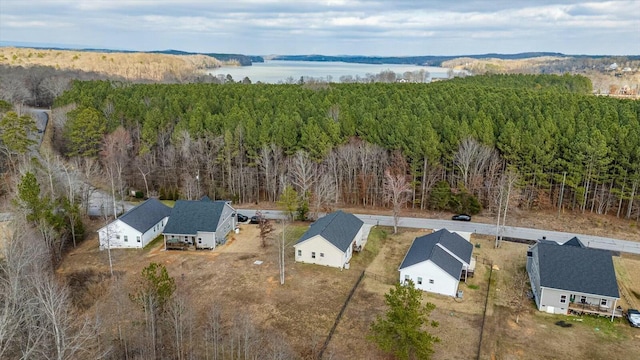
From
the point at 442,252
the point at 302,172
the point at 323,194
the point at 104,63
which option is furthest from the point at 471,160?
the point at 104,63

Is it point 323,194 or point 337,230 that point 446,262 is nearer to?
point 337,230

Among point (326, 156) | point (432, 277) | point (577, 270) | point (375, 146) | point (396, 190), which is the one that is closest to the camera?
point (577, 270)

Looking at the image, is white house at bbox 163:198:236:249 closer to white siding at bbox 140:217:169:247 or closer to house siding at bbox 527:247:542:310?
white siding at bbox 140:217:169:247

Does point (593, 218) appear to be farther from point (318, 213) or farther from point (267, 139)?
point (267, 139)

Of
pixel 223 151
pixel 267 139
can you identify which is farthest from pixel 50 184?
pixel 267 139

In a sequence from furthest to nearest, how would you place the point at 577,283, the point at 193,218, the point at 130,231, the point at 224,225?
the point at 224,225 → the point at 193,218 → the point at 130,231 → the point at 577,283

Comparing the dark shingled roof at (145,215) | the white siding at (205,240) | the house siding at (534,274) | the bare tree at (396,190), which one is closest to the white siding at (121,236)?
the dark shingled roof at (145,215)
